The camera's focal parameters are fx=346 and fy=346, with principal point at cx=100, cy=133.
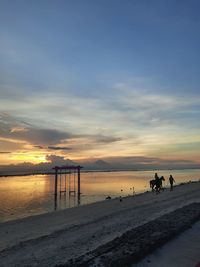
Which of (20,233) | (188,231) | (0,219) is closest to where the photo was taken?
(188,231)

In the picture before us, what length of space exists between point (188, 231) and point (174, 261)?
12.8 ft

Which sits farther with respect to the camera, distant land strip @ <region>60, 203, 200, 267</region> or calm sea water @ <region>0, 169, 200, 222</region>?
calm sea water @ <region>0, 169, 200, 222</region>

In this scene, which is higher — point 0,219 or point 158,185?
point 158,185

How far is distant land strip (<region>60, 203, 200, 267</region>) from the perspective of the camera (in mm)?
8977

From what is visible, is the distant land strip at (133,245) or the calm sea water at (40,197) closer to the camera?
the distant land strip at (133,245)

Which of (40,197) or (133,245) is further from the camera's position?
(40,197)

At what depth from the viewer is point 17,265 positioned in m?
9.96

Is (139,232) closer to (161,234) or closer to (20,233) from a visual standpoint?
(161,234)

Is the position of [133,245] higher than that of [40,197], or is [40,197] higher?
[133,245]

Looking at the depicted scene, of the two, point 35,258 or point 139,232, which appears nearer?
point 35,258

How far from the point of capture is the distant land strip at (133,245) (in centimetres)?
898

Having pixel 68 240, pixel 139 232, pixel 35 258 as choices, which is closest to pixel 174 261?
pixel 139 232

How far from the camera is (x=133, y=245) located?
34.4 feet

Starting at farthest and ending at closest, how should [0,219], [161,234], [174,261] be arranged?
[0,219]
[161,234]
[174,261]
